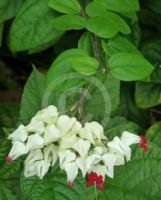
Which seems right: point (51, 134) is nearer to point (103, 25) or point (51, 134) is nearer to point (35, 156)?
point (35, 156)

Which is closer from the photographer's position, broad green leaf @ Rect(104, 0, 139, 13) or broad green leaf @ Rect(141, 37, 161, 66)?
broad green leaf @ Rect(104, 0, 139, 13)

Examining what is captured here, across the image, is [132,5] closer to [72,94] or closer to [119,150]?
[72,94]

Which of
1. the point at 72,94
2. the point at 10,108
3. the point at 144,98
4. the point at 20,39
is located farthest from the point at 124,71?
the point at 10,108

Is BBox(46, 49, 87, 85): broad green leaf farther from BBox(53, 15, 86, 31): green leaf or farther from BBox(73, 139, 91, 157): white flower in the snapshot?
BBox(73, 139, 91, 157): white flower

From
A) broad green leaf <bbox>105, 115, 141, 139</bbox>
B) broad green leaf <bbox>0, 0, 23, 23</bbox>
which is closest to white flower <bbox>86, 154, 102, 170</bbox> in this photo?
broad green leaf <bbox>105, 115, 141, 139</bbox>

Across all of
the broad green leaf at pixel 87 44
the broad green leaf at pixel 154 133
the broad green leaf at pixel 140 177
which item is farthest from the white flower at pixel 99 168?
the broad green leaf at pixel 154 133

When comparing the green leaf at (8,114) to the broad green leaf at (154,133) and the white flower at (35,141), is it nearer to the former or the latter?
the broad green leaf at (154,133)
